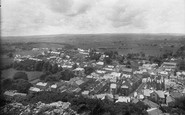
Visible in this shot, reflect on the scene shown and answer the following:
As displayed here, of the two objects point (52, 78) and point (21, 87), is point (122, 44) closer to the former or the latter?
point (52, 78)

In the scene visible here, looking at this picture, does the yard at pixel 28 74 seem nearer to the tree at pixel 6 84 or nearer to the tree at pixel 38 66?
the tree at pixel 38 66

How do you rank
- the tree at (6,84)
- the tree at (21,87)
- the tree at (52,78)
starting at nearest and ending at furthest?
the tree at (21,87)
the tree at (6,84)
the tree at (52,78)

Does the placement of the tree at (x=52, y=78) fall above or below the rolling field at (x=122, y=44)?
below

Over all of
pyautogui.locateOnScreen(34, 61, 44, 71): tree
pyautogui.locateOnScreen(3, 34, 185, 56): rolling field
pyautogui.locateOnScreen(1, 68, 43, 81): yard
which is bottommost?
pyautogui.locateOnScreen(1, 68, 43, 81): yard

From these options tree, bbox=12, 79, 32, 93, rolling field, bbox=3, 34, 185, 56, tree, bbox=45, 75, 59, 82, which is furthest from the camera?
rolling field, bbox=3, 34, 185, 56

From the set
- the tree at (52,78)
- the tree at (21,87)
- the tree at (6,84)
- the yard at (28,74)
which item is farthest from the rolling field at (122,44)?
the tree at (21,87)

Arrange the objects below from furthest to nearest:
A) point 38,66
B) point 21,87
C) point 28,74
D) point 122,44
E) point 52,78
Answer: point 122,44 < point 38,66 < point 28,74 < point 52,78 < point 21,87

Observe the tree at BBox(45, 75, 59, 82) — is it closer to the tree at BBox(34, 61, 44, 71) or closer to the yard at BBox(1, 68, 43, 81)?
the yard at BBox(1, 68, 43, 81)

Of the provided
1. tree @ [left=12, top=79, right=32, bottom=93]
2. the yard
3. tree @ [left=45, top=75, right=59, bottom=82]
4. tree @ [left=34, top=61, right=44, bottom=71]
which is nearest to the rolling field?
tree @ [left=34, top=61, right=44, bottom=71]

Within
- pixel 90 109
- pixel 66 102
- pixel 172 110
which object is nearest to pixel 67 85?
pixel 66 102

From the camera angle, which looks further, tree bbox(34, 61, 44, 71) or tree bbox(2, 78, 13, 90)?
tree bbox(34, 61, 44, 71)

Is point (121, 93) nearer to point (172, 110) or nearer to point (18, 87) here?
point (172, 110)

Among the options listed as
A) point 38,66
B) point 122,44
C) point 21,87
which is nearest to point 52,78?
point 21,87
